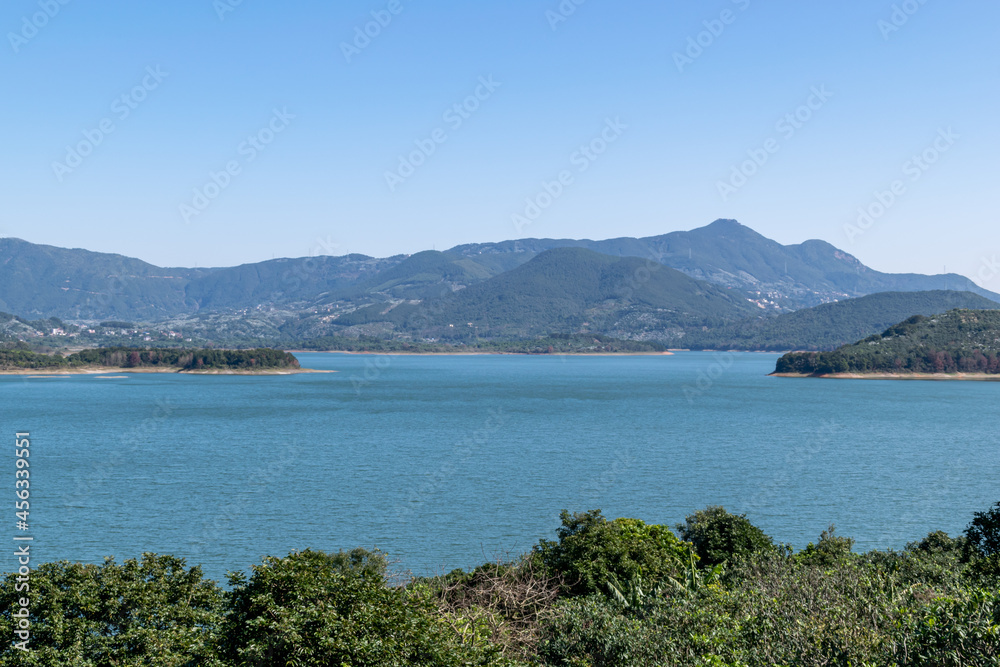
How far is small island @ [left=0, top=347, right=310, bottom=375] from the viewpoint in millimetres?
145375

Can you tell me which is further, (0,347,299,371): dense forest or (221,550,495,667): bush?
(0,347,299,371): dense forest

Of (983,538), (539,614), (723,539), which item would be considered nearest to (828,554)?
(723,539)

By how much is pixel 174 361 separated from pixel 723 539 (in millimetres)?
144714

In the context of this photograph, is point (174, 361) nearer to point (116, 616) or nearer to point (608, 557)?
point (116, 616)

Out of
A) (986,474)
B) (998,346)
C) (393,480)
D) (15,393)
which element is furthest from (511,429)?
(998,346)

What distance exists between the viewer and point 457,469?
4600cm

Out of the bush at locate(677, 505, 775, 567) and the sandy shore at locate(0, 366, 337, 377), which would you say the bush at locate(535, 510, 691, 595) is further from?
the sandy shore at locate(0, 366, 337, 377)

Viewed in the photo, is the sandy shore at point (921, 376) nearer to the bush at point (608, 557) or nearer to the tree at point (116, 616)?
the bush at point (608, 557)

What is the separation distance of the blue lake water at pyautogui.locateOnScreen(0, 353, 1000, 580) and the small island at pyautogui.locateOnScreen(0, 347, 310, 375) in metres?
49.1

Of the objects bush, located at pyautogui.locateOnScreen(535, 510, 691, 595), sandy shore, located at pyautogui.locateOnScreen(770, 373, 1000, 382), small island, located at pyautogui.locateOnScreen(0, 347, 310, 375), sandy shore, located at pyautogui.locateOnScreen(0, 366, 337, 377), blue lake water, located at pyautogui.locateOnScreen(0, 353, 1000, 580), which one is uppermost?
small island, located at pyautogui.locateOnScreen(0, 347, 310, 375)

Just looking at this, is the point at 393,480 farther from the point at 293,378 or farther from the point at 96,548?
the point at 293,378

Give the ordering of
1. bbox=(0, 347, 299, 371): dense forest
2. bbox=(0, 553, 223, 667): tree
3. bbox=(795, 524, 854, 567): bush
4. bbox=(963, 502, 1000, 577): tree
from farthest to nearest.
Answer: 1. bbox=(0, 347, 299, 371): dense forest
2. bbox=(963, 502, 1000, 577): tree
3. bbox=(795, 524, 854, 567): bush
4. bbox=(0, 553, 223, 667): tree

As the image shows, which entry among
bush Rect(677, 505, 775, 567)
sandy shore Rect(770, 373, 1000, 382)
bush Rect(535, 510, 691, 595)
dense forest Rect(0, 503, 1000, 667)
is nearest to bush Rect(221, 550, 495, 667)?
dense forest Rect(0, 503, 1000, 667)

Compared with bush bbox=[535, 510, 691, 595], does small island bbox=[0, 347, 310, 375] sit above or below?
above
